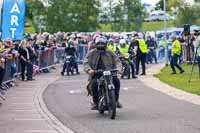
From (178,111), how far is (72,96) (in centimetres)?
552

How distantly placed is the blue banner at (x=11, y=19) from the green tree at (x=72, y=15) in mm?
35680

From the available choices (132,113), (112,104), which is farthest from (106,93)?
(132,113)

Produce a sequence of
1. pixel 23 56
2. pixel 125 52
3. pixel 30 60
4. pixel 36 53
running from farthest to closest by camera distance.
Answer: pixel 36 53
pixel 125 52
pixel 30 60
pixel 23 56

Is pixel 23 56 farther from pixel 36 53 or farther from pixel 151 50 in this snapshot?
pixel 151 50

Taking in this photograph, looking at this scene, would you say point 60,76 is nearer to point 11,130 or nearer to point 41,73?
point 41,73

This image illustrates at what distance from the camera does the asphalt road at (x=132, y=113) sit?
45.0ft

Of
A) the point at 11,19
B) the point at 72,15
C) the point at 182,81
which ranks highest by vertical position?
the point at 11,19

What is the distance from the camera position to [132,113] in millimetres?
16484

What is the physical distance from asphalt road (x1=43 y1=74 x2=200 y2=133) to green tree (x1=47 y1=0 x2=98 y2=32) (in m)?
32.9

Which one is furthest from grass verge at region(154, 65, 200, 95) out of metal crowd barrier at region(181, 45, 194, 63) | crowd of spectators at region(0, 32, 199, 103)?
metal crowd barrier at region(181, 45, 194, 63)

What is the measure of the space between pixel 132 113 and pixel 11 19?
533 cm

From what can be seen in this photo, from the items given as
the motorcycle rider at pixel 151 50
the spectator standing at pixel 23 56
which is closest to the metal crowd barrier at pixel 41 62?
the spectator standing at pixel 23 56

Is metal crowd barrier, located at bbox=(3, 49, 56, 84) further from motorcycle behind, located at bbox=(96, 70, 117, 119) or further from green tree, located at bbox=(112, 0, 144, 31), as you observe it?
green tree, located at bbox=(112, 0, 144, 31)

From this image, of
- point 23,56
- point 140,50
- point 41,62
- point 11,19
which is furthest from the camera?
point 41,62
